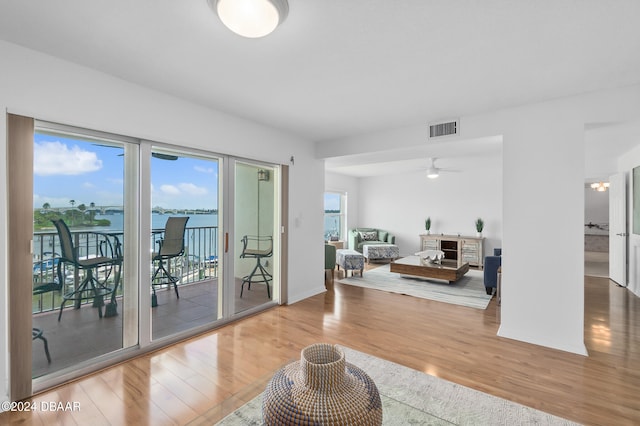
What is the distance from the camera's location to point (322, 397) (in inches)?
45.7

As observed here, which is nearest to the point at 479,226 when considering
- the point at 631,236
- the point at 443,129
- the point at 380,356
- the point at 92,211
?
Answer: the point at 631,236

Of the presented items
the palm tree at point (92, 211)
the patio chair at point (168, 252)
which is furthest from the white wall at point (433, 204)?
the palm tree at point (92, 211)

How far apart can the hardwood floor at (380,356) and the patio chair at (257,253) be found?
0.49 metres

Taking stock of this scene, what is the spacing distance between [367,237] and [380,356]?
570 centimetres

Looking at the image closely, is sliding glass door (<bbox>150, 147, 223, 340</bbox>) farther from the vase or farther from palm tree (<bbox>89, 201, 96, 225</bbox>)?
the vase

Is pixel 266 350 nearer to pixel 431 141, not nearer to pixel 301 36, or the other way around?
pixel 301 36

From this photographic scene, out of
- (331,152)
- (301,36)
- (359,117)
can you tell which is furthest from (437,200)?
(301,36)

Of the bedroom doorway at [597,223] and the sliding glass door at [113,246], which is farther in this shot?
the bedroom doorway at [597,223]

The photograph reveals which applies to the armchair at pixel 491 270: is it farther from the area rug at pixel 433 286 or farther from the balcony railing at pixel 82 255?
the balcony railing at pixel 82 255

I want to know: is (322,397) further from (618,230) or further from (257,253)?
(618,230)

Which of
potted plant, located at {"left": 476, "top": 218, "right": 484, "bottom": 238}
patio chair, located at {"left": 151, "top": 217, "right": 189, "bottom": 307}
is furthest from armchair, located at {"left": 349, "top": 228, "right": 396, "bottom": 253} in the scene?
patio chair, located at {"left": 151, "top": 217, "right": 189, "bottom": 307}

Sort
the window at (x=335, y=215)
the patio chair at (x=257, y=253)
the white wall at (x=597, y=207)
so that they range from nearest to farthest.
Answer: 1. the patio chair at (x=257, y=253)
2. the window at (x=335, y=215)
3. the white wall at (x=597, y=207)

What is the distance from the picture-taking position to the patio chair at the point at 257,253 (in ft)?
12.6

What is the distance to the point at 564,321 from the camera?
9.42 ft
